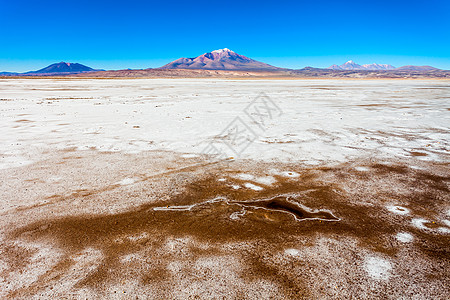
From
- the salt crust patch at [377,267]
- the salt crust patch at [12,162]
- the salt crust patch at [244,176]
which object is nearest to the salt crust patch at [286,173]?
the salt crust patch at [244,176]

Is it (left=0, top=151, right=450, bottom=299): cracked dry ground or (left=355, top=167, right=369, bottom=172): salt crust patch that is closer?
(left=0, top=151, right=450, bottom=299): cracked dry ground

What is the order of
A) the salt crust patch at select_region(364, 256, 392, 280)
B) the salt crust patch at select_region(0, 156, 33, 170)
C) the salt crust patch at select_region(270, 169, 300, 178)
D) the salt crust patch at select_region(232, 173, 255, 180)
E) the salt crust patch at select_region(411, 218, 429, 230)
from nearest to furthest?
the salt crust patch at select_region(364, 256, 392, 280) → the salt crust patch at select_region(411, 218, 429, 230) → the salt crust patch at select_region(232, 173, 255, 180) → the salt crust patch at select_region(270, 169, 300, 178) → the salt crust patch at select_region(0, 156, 33, 170)

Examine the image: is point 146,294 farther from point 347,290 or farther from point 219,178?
point 219,178

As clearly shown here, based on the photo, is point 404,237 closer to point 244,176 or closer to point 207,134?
point 244,176

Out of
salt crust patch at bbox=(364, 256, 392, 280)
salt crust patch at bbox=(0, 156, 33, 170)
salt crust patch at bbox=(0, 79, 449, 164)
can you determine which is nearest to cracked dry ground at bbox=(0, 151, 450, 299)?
salt crust patch at bbox=(364, 256, 392, 280)

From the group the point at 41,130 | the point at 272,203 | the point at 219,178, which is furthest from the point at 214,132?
the point at 41,130

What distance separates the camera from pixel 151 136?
7969 mm

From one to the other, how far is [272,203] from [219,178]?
1270 millimetres

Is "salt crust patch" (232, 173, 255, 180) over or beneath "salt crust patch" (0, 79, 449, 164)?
beneath

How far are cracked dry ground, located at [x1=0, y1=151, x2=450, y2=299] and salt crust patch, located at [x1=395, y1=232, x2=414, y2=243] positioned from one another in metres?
0.01

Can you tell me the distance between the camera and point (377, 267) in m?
2.67

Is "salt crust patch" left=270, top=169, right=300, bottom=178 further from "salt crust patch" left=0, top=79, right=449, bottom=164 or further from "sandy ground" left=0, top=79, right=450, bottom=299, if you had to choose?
"salt crust patch" left=0, top=79, right=449, bottom=164

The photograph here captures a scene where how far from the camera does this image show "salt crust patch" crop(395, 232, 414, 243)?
122 inches

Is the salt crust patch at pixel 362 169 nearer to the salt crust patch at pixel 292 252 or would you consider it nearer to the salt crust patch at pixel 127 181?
the salt crust patch at pixel 292 252
